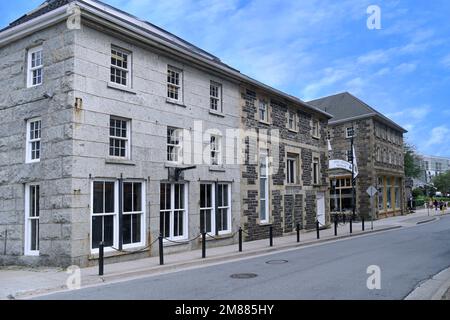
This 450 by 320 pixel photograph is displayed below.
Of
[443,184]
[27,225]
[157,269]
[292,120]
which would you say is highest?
[292,120]

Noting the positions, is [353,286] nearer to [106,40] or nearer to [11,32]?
[106,40]

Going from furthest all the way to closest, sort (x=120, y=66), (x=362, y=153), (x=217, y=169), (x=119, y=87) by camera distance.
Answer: (x=362, y=153) → (x=217, y=169) → (x=120, y=66) → (x=119, y=87)

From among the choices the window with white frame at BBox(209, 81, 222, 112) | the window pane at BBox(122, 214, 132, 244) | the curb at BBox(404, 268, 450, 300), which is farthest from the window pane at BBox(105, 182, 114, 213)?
the curb at BBox(404, 268, 450, 300)

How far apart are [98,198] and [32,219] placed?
8.11 feet

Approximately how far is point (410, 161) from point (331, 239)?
1902 inches

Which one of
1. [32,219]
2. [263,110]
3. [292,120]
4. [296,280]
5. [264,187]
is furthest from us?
[292,120]

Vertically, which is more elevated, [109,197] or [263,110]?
[263,110]

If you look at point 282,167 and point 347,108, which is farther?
point 347,108

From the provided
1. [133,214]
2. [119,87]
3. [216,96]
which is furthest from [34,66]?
→ [216,96]

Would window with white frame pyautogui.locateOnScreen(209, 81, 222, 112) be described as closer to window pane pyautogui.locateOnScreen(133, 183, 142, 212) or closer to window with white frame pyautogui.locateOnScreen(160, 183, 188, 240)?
window with white frame pyautogui.locateOnScreen(160, 183, 188, 240)

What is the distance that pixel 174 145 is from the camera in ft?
56.8

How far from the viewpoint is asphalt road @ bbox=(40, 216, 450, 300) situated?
8.96 meters

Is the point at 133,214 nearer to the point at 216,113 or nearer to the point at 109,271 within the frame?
the point at 109,271

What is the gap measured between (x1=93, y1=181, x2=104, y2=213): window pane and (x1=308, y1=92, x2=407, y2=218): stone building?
2790 cm
